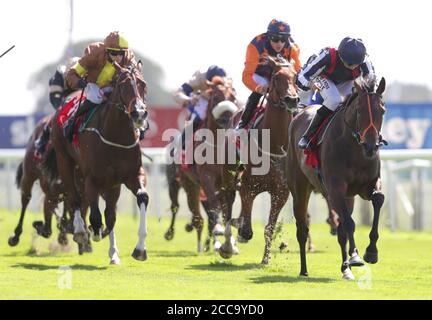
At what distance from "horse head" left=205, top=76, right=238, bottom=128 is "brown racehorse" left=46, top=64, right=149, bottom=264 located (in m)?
2.05

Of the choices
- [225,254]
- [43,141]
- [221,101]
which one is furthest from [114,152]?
[43,141]

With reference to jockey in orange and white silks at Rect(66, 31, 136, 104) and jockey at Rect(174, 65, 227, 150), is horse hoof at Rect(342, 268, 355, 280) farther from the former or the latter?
jockey at Rect(174, 65, 227, 150)

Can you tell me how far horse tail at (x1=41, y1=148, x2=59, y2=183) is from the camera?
14500 millimetres

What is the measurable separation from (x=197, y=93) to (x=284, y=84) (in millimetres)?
3905

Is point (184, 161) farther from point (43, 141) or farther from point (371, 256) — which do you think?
point (371, 256)

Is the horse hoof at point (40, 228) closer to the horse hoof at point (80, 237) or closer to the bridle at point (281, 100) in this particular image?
the horse hoof at point (80, 237)

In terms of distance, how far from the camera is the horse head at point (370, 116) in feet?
32.8

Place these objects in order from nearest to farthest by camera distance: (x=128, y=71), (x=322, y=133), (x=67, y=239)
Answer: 1. (x=322, y=133)
2. (x=128, y=71)
3. (x=67, y=239)

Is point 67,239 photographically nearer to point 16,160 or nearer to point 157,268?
point 157,268

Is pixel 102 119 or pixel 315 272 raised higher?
pixel 102 119

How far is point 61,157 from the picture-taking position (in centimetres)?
1352

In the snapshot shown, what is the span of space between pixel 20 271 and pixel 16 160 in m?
15.7
